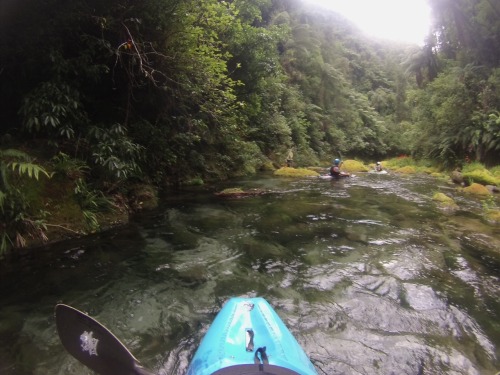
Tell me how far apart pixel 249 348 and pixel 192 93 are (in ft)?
20.1

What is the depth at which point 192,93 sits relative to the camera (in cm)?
723

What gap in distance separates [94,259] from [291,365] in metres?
3.45

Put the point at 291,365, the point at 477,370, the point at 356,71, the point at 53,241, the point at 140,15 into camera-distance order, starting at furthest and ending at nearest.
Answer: the point at 356,71 < the point at 140,15 < the point at 53,241 < the point at 477,370 < the point at 291,365

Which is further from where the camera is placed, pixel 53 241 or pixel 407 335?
pixel 53 241

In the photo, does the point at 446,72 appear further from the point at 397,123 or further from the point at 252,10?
the point at 397,123

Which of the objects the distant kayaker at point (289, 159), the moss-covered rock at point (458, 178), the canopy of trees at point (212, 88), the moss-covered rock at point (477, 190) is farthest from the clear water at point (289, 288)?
the distant kayaker at point (289, 159)

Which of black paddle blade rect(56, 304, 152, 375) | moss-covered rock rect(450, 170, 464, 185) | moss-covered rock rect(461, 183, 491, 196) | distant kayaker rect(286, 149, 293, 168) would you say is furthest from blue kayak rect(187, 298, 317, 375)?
distant kayaker rect(286, 149, 293, 168)

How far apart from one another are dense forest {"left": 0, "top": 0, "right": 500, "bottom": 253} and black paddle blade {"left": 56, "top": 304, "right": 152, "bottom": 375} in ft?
7.84

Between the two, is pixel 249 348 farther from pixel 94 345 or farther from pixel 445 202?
pixel 445 202

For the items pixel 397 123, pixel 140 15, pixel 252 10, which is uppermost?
pixel 252 10

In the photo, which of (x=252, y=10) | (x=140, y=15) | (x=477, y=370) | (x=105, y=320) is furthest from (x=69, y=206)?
(x=252, y=10)

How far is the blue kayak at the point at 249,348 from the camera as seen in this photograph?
180cm

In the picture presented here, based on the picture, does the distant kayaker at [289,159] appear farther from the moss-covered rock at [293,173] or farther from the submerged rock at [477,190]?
the submerged rock at [477,190]

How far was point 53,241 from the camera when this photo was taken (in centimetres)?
483
